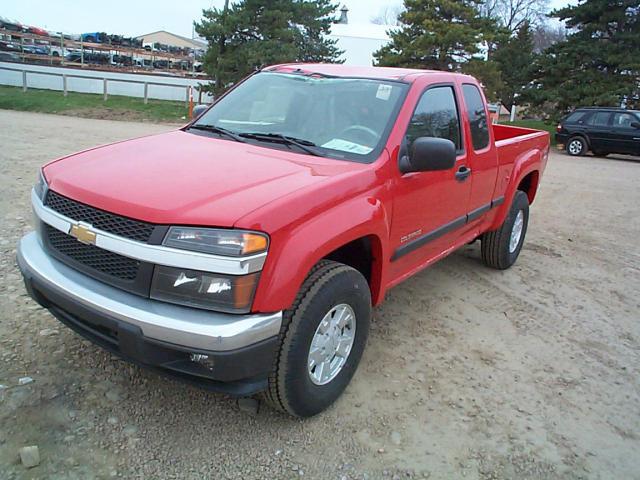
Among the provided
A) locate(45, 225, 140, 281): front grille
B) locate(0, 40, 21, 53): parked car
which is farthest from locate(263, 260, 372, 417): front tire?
locate(0, 40, 21, 53): parked car

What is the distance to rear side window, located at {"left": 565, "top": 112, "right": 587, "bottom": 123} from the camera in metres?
17.3

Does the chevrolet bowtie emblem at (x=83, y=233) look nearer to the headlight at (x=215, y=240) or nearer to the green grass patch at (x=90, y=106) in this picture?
the headlight at (x=215, y=240)

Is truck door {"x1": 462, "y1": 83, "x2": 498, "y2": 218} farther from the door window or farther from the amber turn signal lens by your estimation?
the door window

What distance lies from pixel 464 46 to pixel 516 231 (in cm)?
1814

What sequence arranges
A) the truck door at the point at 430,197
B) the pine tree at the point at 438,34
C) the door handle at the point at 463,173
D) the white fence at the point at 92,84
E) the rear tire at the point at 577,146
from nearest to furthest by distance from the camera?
1. the truck door at the point at 430,197
2. the door handle at the point at 463,173
3. the rear tire at the point at 577,146
4. the pine tree at the point at 438,34
5. the white fence at the point at 92,84

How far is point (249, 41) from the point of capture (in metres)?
22.8

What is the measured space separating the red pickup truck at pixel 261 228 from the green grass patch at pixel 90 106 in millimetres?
16924

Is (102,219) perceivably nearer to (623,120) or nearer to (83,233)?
(83,233)

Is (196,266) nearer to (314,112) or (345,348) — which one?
(345,348)

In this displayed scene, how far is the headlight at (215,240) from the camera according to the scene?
2318 mm

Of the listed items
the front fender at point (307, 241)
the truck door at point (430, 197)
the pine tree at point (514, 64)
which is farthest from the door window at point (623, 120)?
the front fender at point (307, 241)

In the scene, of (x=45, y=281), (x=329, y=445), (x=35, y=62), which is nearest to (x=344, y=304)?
(x=329, y=445)

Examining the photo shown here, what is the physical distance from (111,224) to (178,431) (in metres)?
1.09

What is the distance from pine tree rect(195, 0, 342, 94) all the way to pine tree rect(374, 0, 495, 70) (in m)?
3.69
